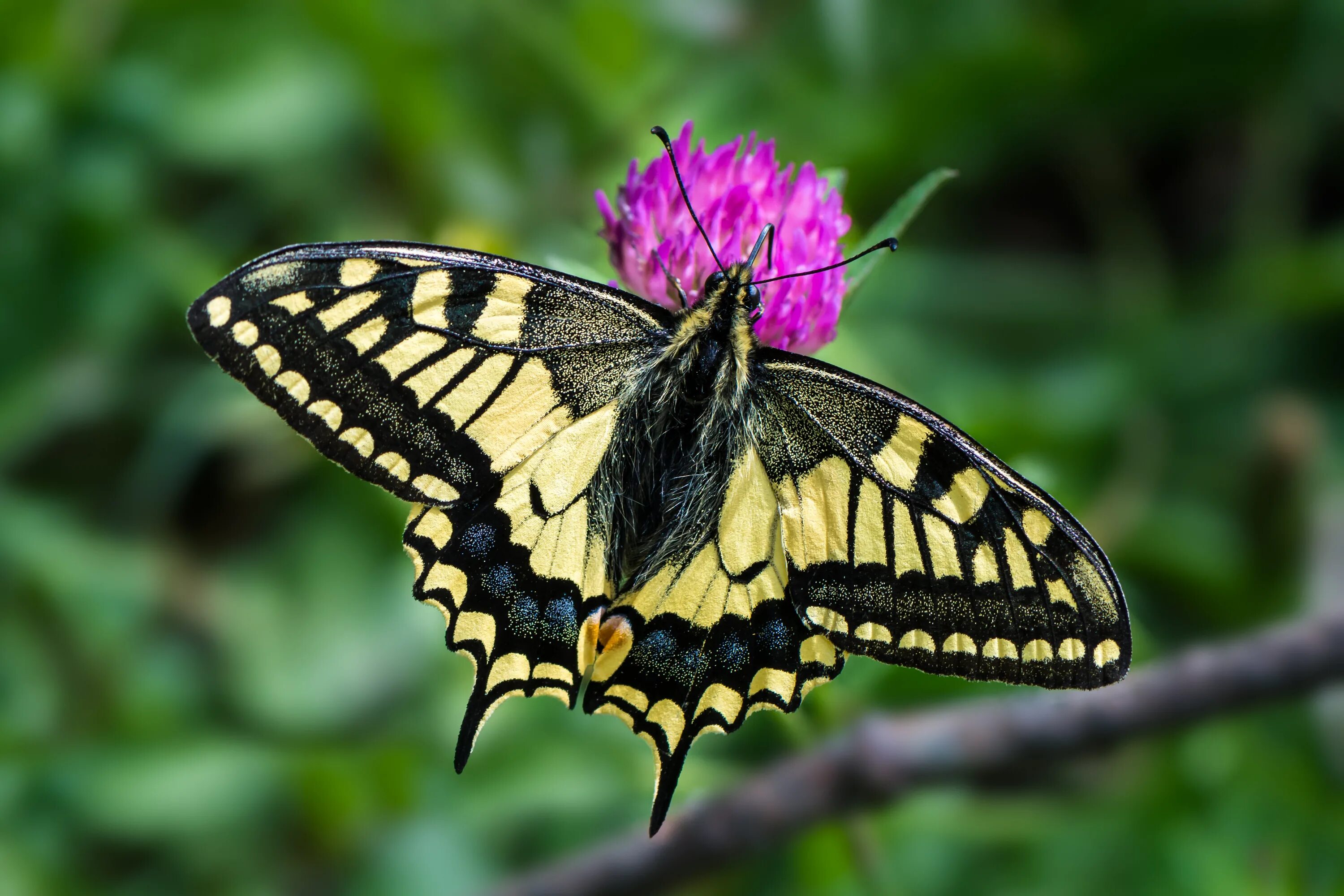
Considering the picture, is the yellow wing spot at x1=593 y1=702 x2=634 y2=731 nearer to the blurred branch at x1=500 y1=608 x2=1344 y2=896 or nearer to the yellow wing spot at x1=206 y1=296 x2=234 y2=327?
the blurred branch at x1=500 y1=608 x2=1344 y2=896

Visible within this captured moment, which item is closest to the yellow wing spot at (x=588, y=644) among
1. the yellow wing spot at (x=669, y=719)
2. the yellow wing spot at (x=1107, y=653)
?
the yellow wing spot at (x=669, y=719)

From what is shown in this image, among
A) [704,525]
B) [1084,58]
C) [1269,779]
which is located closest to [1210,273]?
[1084,58]

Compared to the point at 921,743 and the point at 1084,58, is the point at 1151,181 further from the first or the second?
the point at 921,743

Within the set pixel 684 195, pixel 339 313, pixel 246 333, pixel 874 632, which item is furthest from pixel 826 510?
pixel 246 333

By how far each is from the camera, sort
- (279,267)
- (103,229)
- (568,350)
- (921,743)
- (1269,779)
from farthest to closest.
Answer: (103,229) → (1269,779) → (921,743) → (568,350) → (279,267)

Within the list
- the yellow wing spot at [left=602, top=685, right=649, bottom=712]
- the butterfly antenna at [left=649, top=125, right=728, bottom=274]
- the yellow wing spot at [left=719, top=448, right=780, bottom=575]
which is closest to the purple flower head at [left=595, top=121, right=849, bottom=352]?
the butterfly antenna at [left=649, top=125, right=728, bottom=274]

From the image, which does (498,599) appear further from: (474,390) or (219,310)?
(219,310)

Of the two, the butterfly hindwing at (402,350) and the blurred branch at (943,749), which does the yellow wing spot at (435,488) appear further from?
the blurred branch at (943,749)
